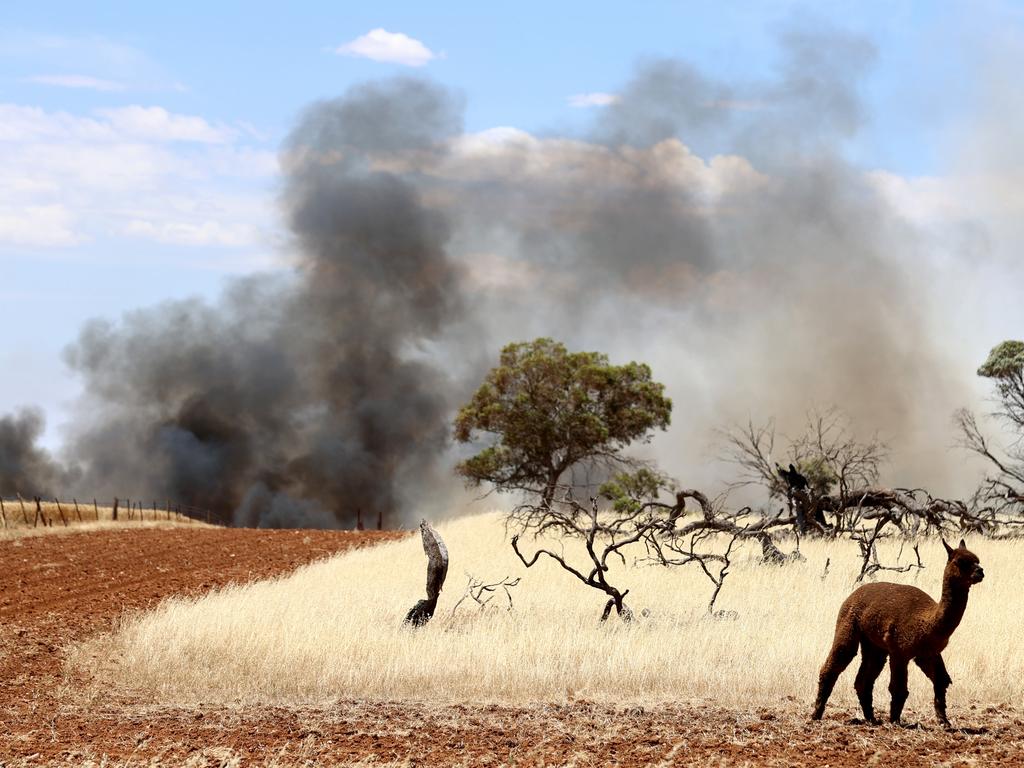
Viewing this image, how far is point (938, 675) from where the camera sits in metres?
10.1

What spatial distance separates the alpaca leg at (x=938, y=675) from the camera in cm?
995

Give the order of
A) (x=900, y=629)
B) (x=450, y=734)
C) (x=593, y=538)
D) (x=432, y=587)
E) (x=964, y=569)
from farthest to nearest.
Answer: (x=593, y=538), (x=432, y=587), (x=450, y=734), (x=900, y=629), (x=964, y=569)

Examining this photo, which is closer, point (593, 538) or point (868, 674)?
point (868, 674)

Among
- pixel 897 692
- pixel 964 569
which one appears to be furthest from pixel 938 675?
pixel 964 569

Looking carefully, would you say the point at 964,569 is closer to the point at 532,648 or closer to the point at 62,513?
the point at 532,648

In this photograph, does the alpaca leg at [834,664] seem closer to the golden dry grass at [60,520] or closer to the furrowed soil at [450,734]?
the furrowed soil at [450,734]

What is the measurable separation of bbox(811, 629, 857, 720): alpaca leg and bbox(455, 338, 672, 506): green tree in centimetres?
3550

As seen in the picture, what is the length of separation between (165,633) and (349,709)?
5.10 metres

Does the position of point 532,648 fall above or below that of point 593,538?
below

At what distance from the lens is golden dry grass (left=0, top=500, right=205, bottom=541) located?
38.8m

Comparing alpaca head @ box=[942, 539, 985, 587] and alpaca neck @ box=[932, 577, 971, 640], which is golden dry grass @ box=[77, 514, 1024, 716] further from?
alpaca head @ box=[942, 539, 985, 587]

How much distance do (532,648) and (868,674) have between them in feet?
16.4

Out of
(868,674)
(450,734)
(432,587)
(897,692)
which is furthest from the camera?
(432,587)

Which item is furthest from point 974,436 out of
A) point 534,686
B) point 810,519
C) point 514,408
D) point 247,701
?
point 247,701
